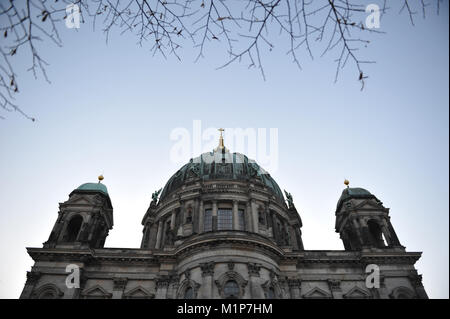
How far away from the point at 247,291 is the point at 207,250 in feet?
13.7

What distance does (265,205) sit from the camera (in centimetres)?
3148

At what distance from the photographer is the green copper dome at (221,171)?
34.4 metres

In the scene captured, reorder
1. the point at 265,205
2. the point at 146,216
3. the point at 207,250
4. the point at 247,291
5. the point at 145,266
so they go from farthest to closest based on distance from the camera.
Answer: the point at 146,216, the point at 265,205, the point at 145,266, the point at 207,250, the point at 247,291

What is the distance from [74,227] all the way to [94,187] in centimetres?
433

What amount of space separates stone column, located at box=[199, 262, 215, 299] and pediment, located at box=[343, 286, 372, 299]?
11.0 m

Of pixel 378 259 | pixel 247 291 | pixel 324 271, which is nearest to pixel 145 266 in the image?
pixel 247 291

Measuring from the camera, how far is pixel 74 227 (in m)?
30.5

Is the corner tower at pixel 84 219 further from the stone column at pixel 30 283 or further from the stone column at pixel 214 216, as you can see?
the stone column at pixel 214 216

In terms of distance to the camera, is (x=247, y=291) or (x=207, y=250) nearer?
(x=247, y=291)

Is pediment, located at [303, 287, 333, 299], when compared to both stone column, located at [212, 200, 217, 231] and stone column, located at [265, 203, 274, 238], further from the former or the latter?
stone column, located at [212, 200, 217, 231]
